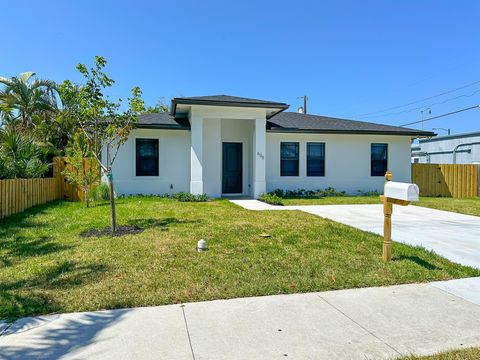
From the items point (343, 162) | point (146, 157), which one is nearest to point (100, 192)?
point (146, 157)

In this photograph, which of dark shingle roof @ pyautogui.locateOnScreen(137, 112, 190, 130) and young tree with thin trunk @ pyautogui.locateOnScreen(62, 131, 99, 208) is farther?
dark shingle roof @ pyautogui.locateOnScreen(137, 112, 190, 130)

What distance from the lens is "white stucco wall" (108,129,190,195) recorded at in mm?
14109

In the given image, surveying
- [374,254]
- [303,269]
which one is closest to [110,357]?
[303,269]

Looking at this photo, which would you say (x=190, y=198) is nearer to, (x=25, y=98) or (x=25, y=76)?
(x=25, y=98)

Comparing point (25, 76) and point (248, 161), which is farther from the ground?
point (25, 76)

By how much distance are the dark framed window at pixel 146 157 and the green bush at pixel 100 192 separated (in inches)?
66.4

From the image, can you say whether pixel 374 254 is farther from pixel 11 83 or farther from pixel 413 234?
pixel 11 83

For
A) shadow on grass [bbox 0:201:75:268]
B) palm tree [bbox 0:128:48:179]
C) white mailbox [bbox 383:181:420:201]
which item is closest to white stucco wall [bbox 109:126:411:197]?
palm tree [bbox 0:128:48:179]

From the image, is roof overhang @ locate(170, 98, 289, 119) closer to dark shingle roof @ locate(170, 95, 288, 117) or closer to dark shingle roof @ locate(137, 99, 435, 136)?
dark shingle roof @ locate(170, 95, 288, 117)

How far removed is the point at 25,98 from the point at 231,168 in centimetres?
1042

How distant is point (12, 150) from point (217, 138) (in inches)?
297

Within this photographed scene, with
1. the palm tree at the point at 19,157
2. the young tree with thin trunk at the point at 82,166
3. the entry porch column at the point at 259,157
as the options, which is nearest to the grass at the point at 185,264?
the palm tree at the point at 19,157

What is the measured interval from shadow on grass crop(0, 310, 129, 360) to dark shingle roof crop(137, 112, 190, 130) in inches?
441

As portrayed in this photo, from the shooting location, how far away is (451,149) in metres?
26.6
